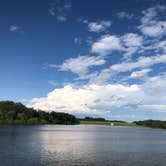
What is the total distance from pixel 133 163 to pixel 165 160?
805 centimetres

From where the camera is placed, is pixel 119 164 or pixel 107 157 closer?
pixel 119 164

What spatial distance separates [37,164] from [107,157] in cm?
1479

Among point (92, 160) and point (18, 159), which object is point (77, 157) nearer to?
point (92, 160)

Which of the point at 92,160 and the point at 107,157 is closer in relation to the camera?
the point at 92,160

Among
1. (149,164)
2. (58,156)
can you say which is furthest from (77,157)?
(149,164)

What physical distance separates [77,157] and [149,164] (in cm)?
1236

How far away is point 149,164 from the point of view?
162ft

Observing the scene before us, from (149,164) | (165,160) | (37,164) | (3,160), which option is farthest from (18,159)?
(165,160)

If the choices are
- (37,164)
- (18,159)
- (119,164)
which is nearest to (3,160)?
(18,159)

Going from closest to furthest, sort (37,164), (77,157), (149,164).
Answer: (37,164)
(149,164)
(77,157)

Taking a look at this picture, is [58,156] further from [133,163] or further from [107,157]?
[133,163]

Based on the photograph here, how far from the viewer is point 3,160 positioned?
48.3 metres

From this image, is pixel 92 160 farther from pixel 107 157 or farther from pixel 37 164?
pixel 37 164

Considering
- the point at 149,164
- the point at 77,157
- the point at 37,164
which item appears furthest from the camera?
the point at 77,157
